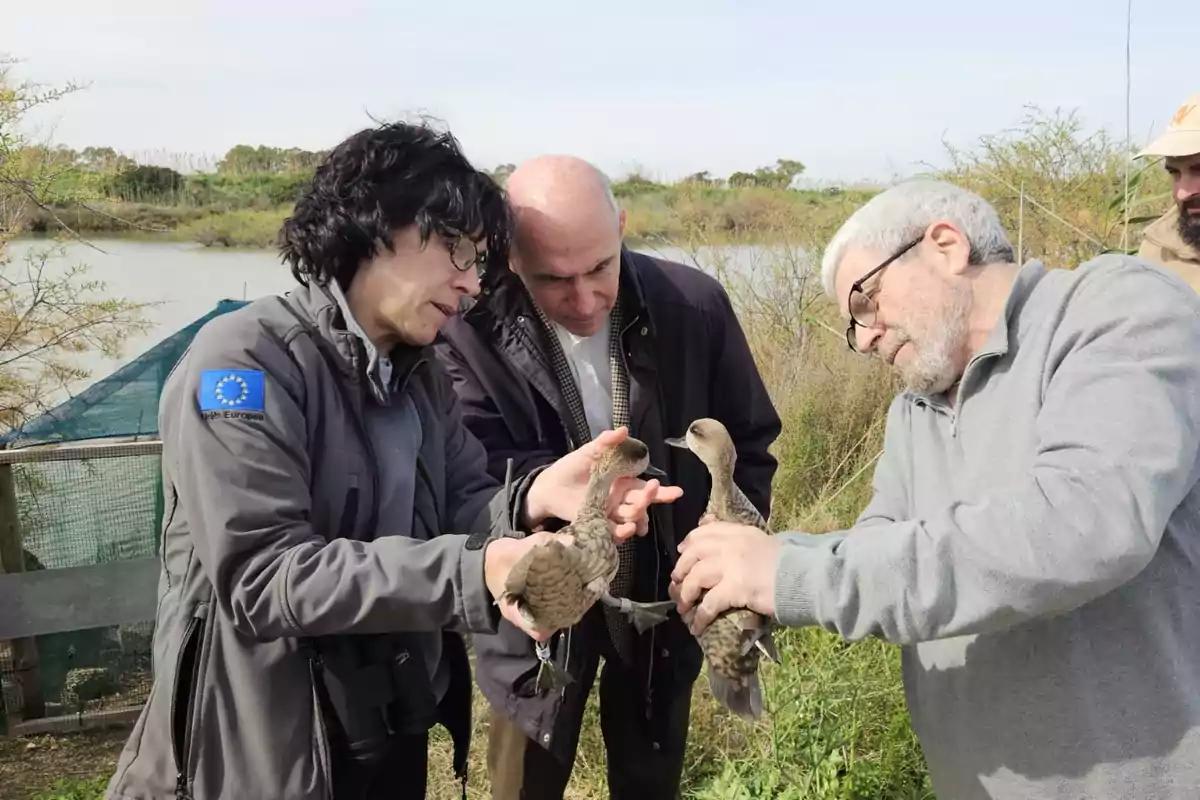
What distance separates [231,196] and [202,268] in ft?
6.46

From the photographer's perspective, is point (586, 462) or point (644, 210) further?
point (644, 210)

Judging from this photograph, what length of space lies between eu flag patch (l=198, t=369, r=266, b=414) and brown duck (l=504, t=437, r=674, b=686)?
624 mm

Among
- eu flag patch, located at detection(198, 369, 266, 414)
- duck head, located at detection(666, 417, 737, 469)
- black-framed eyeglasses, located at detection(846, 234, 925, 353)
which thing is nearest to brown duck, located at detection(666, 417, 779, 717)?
duck head, located at detection(666, 417, 737, 469)

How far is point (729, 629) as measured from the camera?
87.4 inches

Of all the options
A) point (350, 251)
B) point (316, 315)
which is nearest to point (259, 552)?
point (316, 315)

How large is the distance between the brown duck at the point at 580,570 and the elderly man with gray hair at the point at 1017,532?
8.9 inches

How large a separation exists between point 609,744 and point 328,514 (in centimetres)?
162

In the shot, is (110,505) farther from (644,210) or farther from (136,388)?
(644,210)

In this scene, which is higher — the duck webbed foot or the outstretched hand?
the outstretched hand

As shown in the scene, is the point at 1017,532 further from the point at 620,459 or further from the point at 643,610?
the point at 643,610

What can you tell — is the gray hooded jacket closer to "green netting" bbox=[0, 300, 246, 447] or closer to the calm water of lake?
the calm water of lake

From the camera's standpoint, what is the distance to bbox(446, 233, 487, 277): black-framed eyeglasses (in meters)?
2.05

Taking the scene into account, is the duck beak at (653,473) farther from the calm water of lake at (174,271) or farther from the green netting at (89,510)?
the green netting at (89,510)

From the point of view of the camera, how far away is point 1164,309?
1551mm
